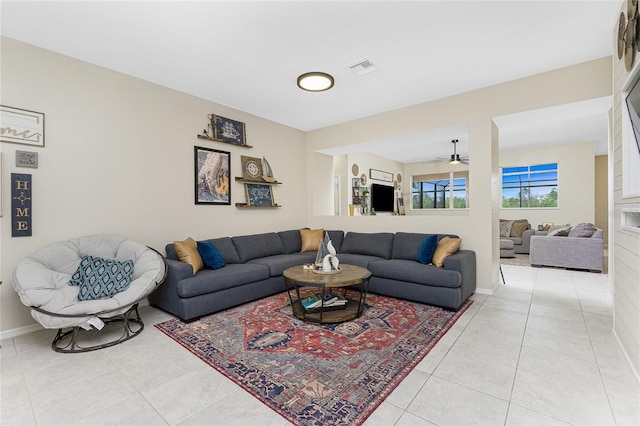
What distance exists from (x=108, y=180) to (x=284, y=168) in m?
2.78

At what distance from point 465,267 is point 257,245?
9.20 ft

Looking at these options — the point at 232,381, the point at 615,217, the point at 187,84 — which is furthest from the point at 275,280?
the point at 615,217

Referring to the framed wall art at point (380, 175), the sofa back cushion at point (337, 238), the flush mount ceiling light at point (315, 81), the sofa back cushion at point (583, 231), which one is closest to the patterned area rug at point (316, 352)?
the sofa back cushion at point (337, 238)

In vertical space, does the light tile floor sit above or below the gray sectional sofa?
below

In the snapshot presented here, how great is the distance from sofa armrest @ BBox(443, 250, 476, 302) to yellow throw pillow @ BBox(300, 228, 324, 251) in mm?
2196

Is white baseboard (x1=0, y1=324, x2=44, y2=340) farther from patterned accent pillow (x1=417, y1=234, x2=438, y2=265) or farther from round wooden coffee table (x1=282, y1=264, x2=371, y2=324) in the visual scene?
patterned accent pillow (x1=417, y1=234, x2=438, y2=265)

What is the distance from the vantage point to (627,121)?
2.32 meters

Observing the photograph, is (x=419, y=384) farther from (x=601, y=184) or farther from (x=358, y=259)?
(x=601, y=184)

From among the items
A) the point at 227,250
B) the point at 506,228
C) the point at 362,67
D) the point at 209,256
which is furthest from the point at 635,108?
the point at 506,228

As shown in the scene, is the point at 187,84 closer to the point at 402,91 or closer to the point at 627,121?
the point at 402,91

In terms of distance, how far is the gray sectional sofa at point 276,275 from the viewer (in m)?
3.14

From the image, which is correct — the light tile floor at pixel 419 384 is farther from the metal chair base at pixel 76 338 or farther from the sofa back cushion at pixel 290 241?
the sofa back cushion at pixel 290 241

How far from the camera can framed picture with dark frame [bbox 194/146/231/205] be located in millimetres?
4172

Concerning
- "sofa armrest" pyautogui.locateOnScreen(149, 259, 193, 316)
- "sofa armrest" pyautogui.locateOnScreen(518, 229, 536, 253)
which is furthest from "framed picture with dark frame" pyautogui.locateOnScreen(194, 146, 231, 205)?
"sofa armrest" pyautogui.locateOnScreen(518, 229, 536, 253)
